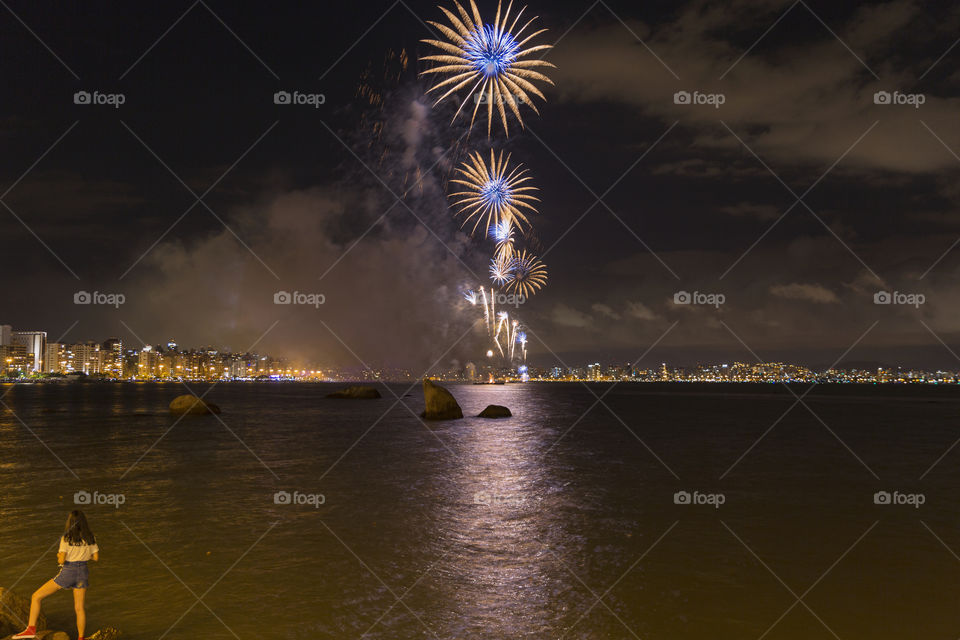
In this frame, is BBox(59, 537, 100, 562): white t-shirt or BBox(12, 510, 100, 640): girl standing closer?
BBox(12, 510, 100, 640): girl standing

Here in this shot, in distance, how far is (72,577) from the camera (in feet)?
27.9

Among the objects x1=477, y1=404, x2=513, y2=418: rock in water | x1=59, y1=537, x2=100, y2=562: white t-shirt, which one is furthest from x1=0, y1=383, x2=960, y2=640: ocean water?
x1=477, y1=404, x2=513, y2=418: rock in water

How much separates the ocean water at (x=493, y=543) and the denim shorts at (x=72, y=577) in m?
0.94

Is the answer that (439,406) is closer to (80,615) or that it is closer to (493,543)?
(493,543)

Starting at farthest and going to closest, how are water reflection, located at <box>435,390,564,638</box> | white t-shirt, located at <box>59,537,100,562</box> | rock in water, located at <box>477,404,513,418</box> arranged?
rock in water, located at <box>477,404,513,418</box>
water reflection, located at <box>435,390,564,638</box>
white t-shirt, located at <box>59,537,100,562</box>

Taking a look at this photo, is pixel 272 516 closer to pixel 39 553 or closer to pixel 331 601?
pixel 39 553

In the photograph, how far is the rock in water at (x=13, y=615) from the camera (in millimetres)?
7969

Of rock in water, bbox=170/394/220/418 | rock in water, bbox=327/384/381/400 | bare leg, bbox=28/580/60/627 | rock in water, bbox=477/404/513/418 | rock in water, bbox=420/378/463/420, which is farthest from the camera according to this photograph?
rock in water, bbox=327/384/381/400

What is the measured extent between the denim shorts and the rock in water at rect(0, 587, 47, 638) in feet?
1.69

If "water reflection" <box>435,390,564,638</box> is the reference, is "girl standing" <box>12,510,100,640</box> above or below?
above

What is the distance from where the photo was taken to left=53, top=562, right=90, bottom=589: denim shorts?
8438mm

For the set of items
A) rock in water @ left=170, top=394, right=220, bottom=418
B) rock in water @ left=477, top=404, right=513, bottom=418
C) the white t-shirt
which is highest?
rock in water @ left=170, top=394, right=220, bottom=418

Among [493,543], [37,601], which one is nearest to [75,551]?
[37,601]

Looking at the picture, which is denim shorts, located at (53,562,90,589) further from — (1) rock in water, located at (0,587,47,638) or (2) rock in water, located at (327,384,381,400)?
(2) rock in water, located at (327,384,381,400)
